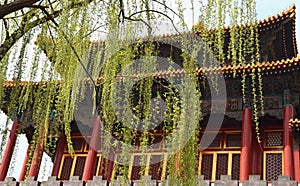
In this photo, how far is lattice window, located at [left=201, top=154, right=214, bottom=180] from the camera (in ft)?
33.3

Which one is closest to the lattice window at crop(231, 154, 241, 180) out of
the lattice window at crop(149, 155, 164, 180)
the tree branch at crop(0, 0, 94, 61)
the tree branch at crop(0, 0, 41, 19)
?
the lattice window at crop(149, 155, 164, 180)

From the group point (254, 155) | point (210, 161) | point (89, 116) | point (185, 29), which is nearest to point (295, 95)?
point (254, 155)

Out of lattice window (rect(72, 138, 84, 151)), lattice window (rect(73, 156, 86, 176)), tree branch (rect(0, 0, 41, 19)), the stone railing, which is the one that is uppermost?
lattice window (rect(72, 138, 84, 151))

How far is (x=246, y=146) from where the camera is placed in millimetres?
9672

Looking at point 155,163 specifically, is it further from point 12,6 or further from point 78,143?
point 12,6

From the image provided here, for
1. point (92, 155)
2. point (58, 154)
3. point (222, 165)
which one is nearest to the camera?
point (222, 165)

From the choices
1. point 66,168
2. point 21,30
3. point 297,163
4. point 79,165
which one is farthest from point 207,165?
point 21,30

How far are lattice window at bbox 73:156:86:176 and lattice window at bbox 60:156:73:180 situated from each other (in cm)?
15

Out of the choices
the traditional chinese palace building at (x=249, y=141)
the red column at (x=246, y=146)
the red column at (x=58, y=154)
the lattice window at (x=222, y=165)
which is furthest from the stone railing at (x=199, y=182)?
the red column at (x=58, y=154)

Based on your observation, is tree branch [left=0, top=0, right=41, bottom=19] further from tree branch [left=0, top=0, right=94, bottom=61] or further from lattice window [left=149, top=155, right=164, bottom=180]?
lattice window [left=149, top=155, right=164, bottom=180]

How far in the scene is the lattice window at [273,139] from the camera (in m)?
10.3

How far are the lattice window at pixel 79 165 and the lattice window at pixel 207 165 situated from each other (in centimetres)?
284

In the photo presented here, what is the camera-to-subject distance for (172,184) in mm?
3738

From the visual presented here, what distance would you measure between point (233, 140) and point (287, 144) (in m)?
1.40
